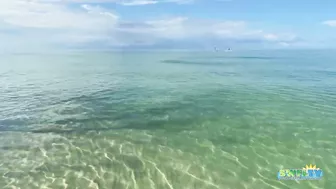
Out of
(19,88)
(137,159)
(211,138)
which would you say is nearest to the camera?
(137,159)

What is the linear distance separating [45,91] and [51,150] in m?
22.6

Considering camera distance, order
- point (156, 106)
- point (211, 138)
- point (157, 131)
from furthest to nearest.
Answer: point (156, 106) < point (157, 131) < point (211, 138)

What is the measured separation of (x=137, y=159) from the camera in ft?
57.8

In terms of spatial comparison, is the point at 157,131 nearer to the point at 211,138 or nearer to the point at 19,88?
the point at 211,138

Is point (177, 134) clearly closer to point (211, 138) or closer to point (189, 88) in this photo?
point (211, 138)

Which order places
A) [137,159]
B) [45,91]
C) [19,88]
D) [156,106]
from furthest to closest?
[19,88], [45,91], [156,106], [137,159]

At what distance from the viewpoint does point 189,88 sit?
136 ft

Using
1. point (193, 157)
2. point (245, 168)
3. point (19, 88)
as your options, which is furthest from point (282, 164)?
point (19, 88)

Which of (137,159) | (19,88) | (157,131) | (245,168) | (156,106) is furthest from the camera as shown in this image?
(19,88)

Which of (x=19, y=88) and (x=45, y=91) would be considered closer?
(x=45, y=91)

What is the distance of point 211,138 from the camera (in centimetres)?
Answer: 2084

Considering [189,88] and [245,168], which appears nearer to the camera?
[245,168]

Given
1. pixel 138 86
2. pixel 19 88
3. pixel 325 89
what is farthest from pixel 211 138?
pixel 19 88

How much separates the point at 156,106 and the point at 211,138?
10.3 meters
